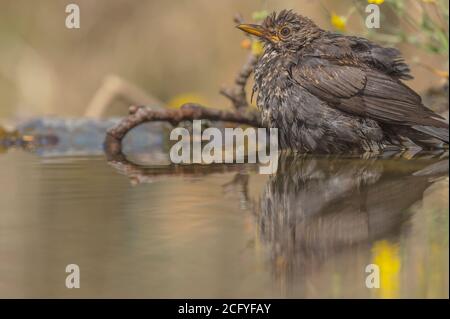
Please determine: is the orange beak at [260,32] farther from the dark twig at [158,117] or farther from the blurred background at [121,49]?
the blurred background at [121,49]

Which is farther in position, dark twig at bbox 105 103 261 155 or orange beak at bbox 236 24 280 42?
dark twig at bbox 105 103 261 155

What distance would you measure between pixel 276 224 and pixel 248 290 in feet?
2.85

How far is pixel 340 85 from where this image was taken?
530 cm

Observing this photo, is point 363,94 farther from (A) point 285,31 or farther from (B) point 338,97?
(A) point 285,31

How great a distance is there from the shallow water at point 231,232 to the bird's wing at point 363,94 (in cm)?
42

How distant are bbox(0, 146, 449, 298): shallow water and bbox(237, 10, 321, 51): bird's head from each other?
106 cm

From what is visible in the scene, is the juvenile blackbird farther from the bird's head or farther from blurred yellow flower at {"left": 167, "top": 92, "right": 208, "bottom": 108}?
blurred yellow flower at {"left": 167, "top": 92, "right": 208, "bottom": 108}

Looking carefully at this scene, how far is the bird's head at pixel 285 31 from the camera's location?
5.59 m

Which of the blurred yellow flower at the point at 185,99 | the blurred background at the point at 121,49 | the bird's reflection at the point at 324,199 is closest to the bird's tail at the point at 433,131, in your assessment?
the bird's reflection at the point at 324,199

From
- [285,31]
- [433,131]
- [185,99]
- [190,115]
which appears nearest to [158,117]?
[190,115]

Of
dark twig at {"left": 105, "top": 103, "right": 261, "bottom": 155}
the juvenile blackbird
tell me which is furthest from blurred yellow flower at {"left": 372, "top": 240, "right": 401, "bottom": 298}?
dark twig at {"left": 105, "top": 103, "right": 261, "bottom": 155}

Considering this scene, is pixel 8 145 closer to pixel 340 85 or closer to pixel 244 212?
pixel 340 85

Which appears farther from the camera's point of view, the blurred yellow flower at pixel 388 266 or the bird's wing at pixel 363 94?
the bird's wing at pixel 363 94

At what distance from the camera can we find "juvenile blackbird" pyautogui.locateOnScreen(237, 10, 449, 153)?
5.20m
